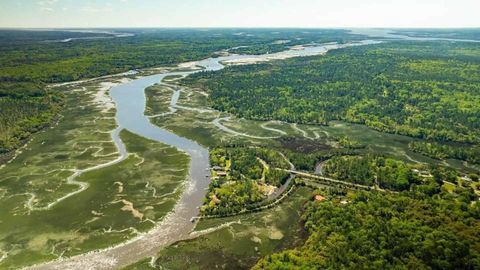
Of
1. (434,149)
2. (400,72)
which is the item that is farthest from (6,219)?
(400,72)

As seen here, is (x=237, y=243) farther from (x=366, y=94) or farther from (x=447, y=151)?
(x=366, y=94)

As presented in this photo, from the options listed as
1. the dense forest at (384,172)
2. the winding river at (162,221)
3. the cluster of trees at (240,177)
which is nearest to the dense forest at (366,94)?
the dense forest at (384,172)

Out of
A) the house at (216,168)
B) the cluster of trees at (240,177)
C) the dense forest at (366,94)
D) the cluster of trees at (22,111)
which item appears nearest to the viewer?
the cluster of trees at (240,177)

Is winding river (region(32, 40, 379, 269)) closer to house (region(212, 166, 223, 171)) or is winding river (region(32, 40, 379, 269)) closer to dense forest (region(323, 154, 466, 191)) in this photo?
house (region(212, 166, 223, 171))

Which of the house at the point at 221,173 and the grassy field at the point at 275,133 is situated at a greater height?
the house at the point at 221,173

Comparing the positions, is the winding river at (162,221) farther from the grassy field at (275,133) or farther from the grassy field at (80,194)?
the grassy field at (275,133)

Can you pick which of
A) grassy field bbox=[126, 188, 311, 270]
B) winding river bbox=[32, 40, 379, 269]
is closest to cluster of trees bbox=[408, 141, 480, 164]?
grassy field bbox=[126, 188, 311, 270]
